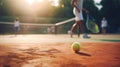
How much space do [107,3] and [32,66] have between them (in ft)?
114

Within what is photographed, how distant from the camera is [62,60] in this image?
6.32 m

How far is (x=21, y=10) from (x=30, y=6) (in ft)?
8.89

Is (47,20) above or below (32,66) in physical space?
above

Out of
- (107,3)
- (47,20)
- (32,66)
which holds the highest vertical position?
(107,3)

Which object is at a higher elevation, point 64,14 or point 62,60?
point 64,14

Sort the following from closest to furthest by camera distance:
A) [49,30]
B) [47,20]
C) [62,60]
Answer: [62,60]
[49,30]
[47,20]

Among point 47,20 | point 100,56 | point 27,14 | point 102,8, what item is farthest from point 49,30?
point 100,56

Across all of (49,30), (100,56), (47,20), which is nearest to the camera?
(100,56)

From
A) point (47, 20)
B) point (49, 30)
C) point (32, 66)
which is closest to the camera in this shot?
point (32, 66)

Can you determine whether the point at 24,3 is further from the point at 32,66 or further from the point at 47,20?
the point at 32,66

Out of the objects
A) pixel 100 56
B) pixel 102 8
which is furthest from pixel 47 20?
pixel 100 56

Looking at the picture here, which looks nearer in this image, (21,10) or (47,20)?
(47,20)

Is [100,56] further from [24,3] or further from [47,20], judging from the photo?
[24,3]

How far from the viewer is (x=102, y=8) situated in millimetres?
39375
